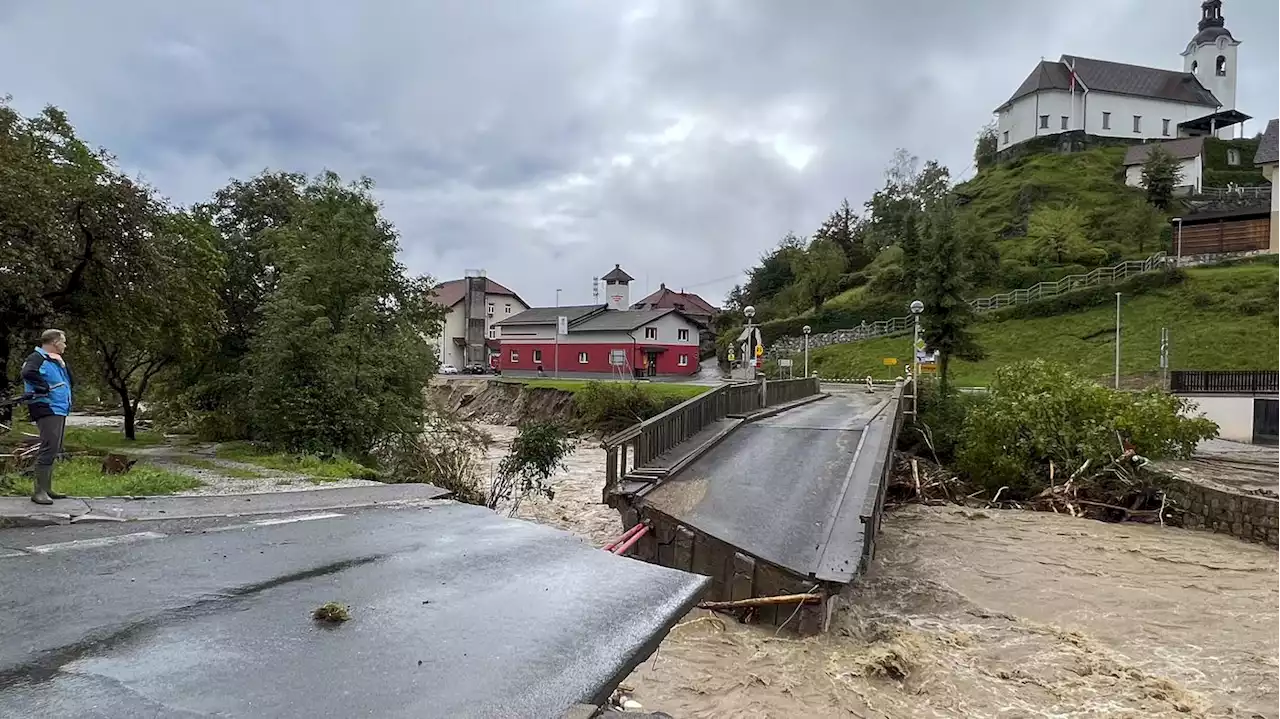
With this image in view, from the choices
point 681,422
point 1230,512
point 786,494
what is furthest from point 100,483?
point 1230,512

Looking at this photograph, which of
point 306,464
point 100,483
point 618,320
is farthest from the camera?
point 618,320

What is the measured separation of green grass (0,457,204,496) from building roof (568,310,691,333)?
4939 centimetres

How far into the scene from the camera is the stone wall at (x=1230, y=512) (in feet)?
50.7

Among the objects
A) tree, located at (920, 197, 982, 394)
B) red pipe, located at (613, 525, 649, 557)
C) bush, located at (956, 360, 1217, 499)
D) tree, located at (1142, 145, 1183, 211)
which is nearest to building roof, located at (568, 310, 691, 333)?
tree, located at (920, 197, 982, 394)

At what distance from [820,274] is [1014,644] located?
60.6 metres

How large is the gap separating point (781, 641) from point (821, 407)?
18383 millimetres

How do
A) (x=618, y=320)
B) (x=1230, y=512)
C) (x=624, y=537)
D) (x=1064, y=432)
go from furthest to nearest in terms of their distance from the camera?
(x=618, y=320), (x=1064, y=432), (x=1230, y=512), (x=624, y=537)

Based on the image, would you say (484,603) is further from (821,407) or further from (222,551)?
(821,407)

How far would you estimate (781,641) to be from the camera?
907cm

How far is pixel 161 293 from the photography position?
15.3m

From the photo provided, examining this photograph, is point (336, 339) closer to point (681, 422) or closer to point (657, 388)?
point (681, 422)

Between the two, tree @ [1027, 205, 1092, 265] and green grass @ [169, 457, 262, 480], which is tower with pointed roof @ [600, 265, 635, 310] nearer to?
tree @ [1027, 205, 1092, 265]

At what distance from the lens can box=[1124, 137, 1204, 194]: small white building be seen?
79.9 m

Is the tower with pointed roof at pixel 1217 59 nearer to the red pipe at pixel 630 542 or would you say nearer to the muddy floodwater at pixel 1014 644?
the muddy floodwater at pixel 1014 644
